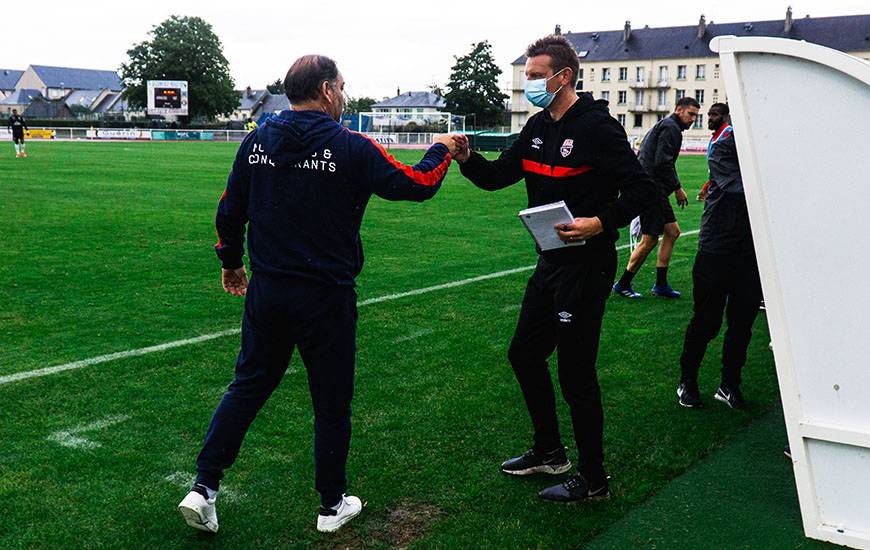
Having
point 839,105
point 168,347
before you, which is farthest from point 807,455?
point 168,347

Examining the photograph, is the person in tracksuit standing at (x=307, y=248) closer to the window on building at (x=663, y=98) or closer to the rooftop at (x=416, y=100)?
the window on building at (x=663, y=98)

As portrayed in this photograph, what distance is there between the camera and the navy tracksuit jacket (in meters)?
3.27

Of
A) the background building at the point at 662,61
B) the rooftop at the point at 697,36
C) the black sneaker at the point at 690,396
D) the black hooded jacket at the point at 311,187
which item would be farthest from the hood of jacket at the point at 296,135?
the background building at the point at 662,61

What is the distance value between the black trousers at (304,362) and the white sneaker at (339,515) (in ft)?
0.17

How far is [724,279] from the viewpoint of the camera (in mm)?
5172

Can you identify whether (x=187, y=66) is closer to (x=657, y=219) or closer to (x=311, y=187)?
(x=657, y=219)

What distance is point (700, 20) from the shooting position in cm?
8862

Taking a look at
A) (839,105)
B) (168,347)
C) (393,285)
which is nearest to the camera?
(839,105)

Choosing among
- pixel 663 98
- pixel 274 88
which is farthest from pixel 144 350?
pixel 274 88

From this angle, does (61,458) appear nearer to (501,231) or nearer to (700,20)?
(501,231)

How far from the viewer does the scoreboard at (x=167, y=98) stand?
7244cm

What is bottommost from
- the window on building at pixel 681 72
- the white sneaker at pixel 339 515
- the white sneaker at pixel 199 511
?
the white sneaker at pixel 339 515

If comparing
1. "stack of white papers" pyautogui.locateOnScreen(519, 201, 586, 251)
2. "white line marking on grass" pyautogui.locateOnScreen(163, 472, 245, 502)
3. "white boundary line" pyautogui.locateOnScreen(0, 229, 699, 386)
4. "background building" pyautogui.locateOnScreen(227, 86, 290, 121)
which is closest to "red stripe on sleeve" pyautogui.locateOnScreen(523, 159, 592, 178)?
"stack of white papers" pyautogui.locateOnScreen(519, 201, 586, 251)

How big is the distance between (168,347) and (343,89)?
11.6 ft
